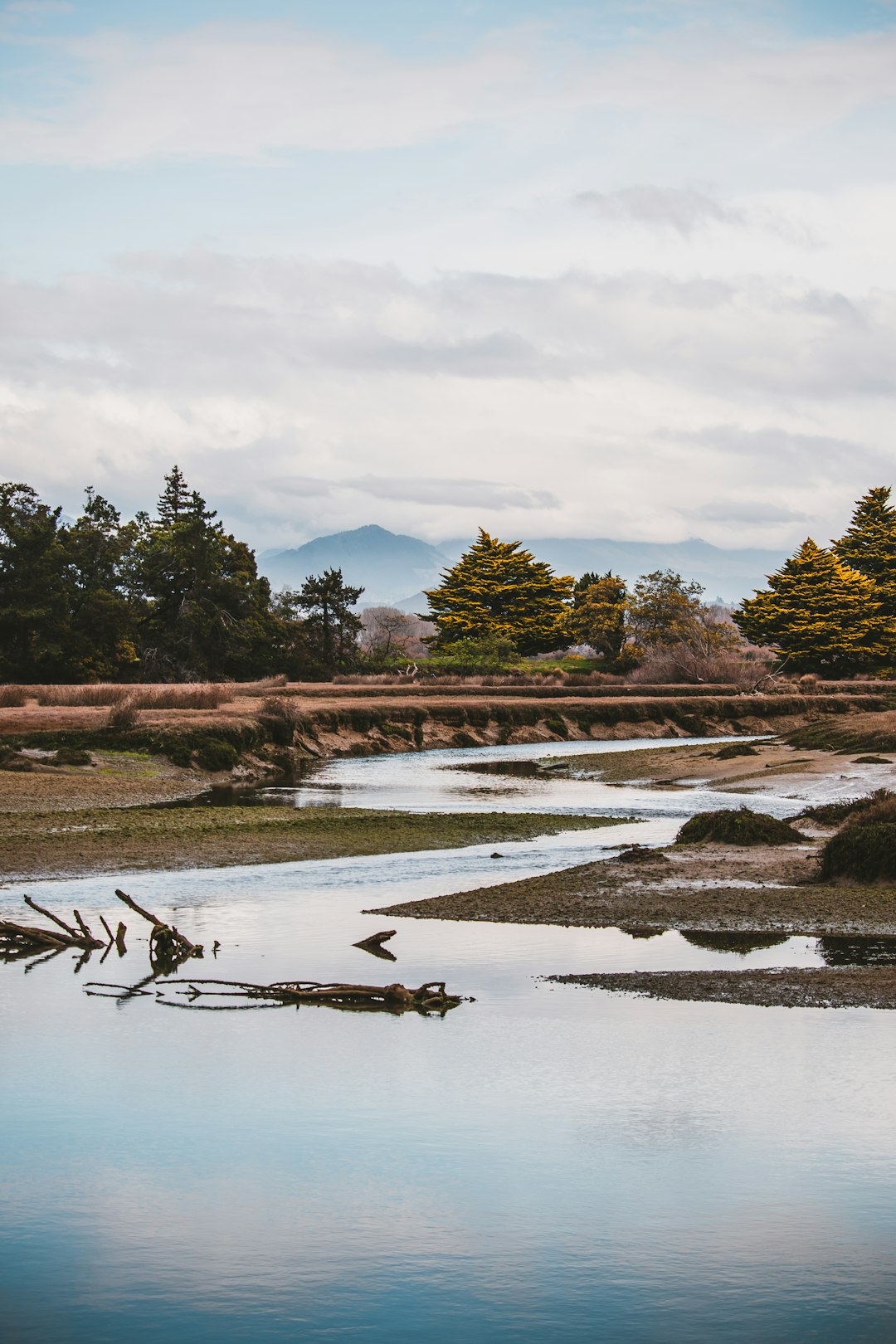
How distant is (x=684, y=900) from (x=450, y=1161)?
8.60m

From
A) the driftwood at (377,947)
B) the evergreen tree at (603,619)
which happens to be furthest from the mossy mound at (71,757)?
the evergreen tree at (603,619)

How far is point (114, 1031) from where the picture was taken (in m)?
11.9

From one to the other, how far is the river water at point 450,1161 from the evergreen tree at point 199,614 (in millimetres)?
57666

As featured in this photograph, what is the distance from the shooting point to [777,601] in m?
84.3

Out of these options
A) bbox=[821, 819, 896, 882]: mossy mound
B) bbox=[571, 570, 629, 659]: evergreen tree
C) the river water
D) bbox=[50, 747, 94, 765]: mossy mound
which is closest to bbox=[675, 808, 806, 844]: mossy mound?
bbox=[821, 819, 896, 882]: mossy mound

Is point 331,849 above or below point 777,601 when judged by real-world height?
below

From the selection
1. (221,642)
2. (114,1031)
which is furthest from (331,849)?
(221,642)

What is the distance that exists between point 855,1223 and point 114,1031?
21.9 feet

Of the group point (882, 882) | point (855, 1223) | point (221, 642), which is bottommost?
point (855, 1223)

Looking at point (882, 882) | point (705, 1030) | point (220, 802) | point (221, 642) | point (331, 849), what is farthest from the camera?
point (221, 642)

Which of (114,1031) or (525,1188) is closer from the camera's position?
(525,1188)

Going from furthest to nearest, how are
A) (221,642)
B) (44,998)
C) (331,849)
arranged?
(221,642) < (331,849) < (44,998)

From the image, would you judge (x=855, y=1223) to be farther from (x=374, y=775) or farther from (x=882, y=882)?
(x=374, y=775)

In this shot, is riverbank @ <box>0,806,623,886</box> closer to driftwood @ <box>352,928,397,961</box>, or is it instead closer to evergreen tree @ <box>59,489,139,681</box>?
driftwood @ <box>352,928,397,961</box>
